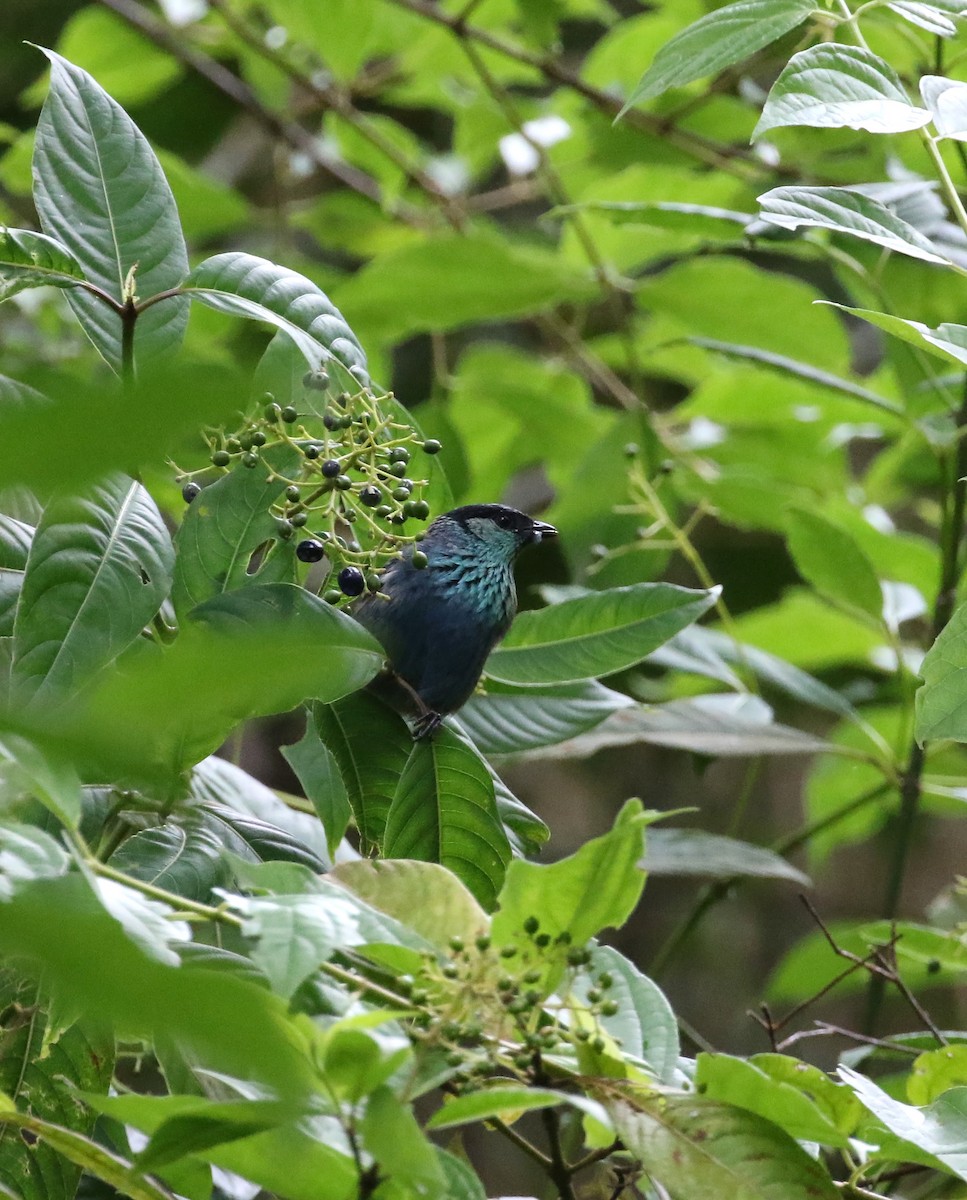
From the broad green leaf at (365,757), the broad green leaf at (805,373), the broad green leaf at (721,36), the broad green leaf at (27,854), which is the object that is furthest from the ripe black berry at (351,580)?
the broad green leaf at (805,373)

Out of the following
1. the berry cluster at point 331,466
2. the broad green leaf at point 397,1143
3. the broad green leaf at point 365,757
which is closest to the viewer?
the broad green leaf at point 397,1143

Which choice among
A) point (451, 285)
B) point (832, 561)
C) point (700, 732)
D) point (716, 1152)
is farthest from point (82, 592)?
point (451, 285)

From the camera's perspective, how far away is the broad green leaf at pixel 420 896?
3.46 feet

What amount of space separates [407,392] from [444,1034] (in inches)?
170

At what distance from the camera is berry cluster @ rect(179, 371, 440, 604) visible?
1.25m

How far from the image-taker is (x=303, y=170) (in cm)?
384

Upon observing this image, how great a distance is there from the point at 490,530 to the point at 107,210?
67 centimetres

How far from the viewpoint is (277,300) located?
1.26 metres

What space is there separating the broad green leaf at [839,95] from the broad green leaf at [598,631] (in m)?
0.53

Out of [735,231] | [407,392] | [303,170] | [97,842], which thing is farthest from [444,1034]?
[407,392]

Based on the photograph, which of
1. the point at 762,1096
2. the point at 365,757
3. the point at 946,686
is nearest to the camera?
the point at 762,1096

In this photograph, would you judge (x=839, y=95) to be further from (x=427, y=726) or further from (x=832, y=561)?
(x=832, y=561)

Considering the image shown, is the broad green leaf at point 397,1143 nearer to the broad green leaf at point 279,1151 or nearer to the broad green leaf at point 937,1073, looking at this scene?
the broad green leaf at point 279,1151

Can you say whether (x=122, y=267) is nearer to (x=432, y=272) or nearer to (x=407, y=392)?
(x=432, y=272)
